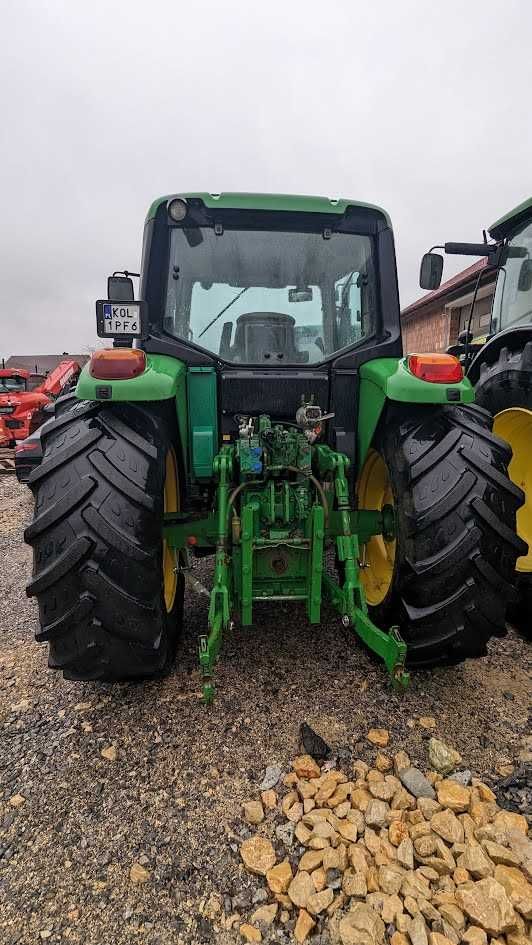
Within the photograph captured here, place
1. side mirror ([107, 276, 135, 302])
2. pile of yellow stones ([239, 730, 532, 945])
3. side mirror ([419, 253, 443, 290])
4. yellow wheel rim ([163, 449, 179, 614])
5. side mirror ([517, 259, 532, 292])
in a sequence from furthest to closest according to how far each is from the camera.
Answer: side mirror ([517, 259, 532, 292]) → side mirror ([419, 253, 443, 290]) → side mirror ([107, 276, 135, 302]) → yellow wheel rim ([163, 449, 179, 614]) → pile of yellow stones ([239, 730, 532, 945])

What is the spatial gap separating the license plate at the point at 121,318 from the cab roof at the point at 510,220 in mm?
2977

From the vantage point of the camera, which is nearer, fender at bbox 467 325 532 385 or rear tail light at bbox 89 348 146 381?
rear tail light at bbox 89 348 146 381

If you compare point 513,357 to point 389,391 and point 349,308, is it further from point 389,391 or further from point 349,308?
point 389,391

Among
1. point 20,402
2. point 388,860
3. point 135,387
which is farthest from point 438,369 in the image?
point 20,402

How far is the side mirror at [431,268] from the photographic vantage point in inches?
132

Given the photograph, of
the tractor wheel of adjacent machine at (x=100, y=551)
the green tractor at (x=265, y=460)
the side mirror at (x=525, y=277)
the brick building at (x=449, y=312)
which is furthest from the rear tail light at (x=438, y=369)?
the brick building at (x=449, y=312)

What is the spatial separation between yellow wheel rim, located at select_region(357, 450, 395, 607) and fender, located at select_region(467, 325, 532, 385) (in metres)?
1.12

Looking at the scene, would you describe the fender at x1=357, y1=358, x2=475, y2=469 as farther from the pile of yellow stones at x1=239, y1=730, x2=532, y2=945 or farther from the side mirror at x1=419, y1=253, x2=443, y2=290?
the pile of yellow stones at x1=239, y1=730, x2=532, y2=945

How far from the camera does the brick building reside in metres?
12.4

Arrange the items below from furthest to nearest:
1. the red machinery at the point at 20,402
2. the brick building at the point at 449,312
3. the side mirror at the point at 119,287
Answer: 1. the brick building at the point at 449,312
2. the red machinery at the point at 20,402
3. the side mirror at the point at 119,287

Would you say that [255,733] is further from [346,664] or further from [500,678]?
[500,678]

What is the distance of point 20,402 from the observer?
10234mm

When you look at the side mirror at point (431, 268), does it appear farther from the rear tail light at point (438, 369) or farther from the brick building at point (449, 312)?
the brick building at point (449, 312)

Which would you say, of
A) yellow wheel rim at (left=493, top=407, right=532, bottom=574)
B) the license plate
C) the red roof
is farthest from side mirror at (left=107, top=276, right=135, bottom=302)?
the red roof
